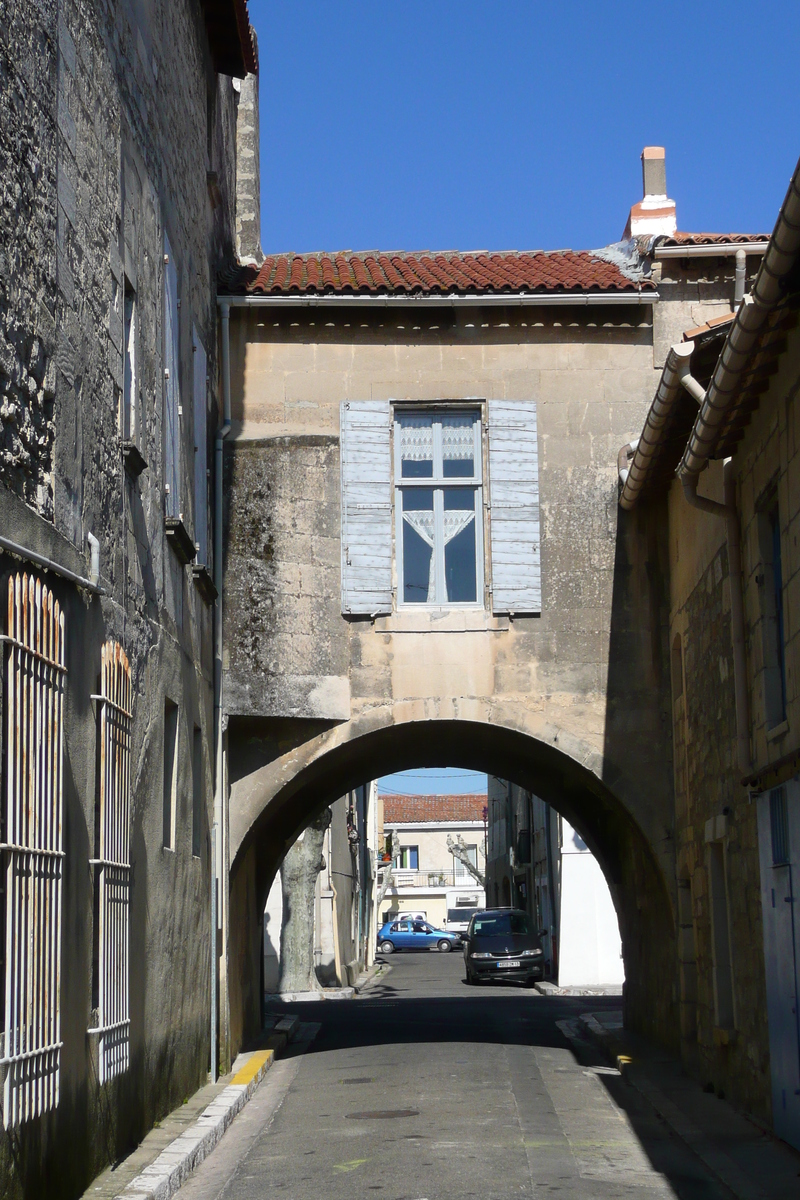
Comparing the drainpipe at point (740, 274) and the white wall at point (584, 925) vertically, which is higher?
the drainpipe at point (740, 274)

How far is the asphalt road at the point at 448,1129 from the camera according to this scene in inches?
315

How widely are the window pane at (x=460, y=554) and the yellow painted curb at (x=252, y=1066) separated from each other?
15.1ft

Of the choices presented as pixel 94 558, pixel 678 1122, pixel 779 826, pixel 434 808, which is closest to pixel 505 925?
pixel 678 1122

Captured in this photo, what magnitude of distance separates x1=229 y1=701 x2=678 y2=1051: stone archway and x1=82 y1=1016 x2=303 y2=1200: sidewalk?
4.68 ft

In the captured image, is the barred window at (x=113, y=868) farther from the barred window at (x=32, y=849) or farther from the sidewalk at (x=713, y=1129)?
the sidewalk at (x=713, y=1129)

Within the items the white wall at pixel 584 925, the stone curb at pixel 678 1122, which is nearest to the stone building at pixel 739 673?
the stone curb at pixel 678 1122

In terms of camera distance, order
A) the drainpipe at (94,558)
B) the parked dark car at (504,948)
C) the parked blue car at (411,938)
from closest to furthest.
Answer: the drainpipe at (94,558), the parked dark car at (504,948), the parked blue car at (411,938)

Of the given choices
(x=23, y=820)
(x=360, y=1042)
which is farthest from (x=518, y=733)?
(x=23, y=820)

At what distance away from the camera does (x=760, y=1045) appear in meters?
9.58

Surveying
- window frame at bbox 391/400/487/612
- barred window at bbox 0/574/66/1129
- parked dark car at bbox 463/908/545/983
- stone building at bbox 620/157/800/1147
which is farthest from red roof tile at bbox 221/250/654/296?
parked dark car at bbox 463/908/545/983

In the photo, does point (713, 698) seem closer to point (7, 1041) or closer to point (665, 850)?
point (665, 850)

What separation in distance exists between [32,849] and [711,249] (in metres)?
9.81

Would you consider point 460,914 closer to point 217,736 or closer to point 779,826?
point 217,736

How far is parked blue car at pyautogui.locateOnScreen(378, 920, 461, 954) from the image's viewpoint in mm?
55219
